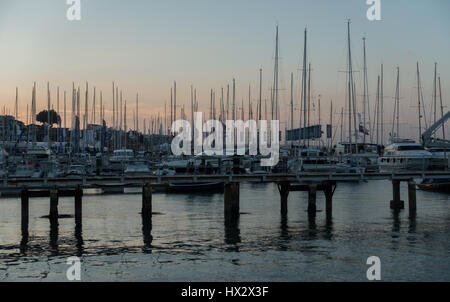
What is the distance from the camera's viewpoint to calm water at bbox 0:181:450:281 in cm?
2792

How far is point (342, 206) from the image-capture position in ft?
189

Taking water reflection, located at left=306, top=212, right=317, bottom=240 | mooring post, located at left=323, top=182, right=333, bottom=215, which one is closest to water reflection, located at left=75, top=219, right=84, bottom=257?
water reflection, located at left=306, top=212, right=317, bottom=240

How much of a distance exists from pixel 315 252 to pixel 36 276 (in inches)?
550

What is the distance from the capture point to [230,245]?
114 feet

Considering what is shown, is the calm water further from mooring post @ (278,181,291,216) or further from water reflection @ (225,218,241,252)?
mooring post @ (278,181,291,216)

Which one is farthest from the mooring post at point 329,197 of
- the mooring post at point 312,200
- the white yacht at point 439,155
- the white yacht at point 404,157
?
the white yacht at point 439,155

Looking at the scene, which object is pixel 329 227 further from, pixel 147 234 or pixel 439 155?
pixel 439 155

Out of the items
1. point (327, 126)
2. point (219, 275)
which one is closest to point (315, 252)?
point (219, 275)

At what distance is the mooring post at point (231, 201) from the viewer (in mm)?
43312

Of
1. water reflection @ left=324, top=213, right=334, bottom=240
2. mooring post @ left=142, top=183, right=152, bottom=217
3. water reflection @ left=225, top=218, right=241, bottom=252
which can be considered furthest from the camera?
mooring post @ left=142, top=183, right=152, bottom=217

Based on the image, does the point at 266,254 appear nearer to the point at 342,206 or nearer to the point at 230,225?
the point at 230,225

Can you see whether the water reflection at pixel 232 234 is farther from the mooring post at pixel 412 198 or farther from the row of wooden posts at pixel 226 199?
the mooring post at pixel 412 198

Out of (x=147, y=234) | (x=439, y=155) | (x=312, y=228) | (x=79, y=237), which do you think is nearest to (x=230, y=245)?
(x=147, y=234)

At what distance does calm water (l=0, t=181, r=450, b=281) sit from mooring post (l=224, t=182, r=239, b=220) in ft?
3.31
